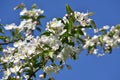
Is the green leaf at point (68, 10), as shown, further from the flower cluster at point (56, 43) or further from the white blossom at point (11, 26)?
the white blossom at point (11, 26)

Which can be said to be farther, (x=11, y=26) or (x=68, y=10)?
(x=11, y=26)

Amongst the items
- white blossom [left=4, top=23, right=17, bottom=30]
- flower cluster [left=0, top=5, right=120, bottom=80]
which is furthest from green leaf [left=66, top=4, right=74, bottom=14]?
white blossom [left=4, top=23, right=17, bottom=30]

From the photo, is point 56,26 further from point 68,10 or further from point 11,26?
point 11,26

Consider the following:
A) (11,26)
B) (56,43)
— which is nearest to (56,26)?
(56,43)

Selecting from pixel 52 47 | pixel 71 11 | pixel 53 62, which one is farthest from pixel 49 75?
pixel 71 11

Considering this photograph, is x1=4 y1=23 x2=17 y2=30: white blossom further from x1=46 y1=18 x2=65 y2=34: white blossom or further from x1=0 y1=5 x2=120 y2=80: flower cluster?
x1=46 y1=18 x2=65 y2=34: white blossom

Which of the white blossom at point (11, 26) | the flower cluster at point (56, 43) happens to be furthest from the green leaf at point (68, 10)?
the white blossom at point (11, 26)

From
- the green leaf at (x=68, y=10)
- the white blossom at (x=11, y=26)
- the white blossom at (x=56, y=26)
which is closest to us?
the white blossom at (x=56, y=26)

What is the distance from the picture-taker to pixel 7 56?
4664 mm

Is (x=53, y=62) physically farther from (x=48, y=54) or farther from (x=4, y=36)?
(x=4, y=36)

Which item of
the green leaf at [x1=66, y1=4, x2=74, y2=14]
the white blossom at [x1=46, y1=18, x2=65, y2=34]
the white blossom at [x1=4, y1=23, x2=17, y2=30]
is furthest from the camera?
the white blossom at [x1=4, y1=23, x2=17, y2=30]

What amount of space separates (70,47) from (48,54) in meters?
0.22

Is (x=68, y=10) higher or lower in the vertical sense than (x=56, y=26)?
higher

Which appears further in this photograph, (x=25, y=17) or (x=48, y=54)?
(x=25, y=17)
